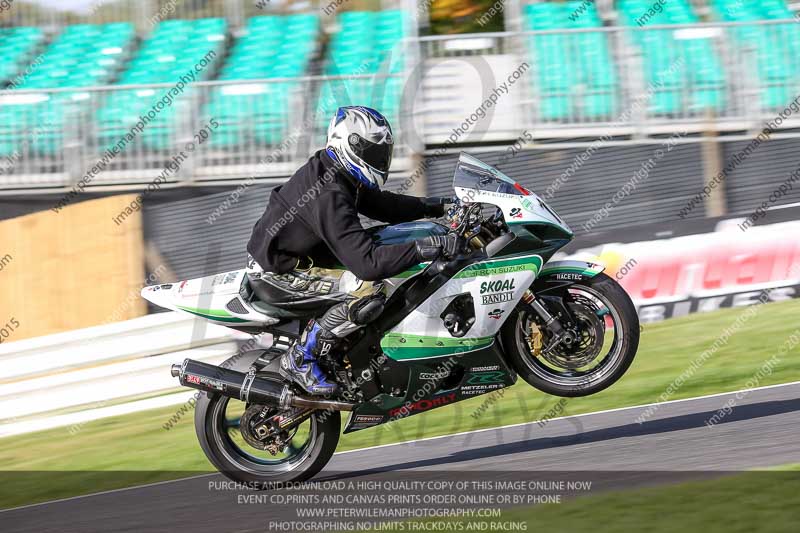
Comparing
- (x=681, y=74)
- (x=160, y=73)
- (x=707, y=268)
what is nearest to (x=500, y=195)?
(x=707, y=268)

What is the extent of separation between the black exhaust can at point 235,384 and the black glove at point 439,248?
3.96ft

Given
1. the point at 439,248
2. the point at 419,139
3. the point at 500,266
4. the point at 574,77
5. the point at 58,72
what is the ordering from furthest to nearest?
the point at 58,72
the point at 419,139
the point at 574,77
the point at 500,266
the point at 439,248

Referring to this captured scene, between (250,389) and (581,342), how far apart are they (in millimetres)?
1934

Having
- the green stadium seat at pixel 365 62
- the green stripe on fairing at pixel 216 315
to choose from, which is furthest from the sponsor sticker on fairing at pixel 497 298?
the green stadium seat at pixel 365 62

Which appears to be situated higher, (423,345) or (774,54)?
(774,54)

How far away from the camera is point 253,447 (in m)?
5.99

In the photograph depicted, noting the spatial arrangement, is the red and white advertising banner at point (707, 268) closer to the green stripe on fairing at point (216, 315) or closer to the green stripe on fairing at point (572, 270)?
the green stripe on fairing at point (572, 270)

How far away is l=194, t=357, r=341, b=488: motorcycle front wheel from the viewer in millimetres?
5930

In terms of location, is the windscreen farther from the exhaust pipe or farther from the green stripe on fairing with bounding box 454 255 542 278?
the exhaust pipe

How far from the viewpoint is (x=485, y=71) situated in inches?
452

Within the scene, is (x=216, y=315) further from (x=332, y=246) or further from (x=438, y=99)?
(x=438, y=99)

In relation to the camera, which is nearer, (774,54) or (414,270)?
(414,270)

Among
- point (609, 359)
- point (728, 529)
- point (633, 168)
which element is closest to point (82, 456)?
point (609, 359)

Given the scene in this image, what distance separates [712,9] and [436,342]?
940 centimetres
